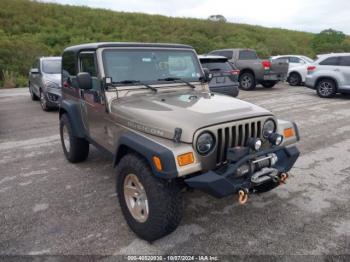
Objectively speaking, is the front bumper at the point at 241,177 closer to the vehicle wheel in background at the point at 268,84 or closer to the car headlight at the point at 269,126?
the car headlight at the point at 269,126

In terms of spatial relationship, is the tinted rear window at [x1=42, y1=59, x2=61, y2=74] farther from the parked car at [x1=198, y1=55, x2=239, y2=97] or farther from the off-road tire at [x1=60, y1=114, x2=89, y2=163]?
the off-road tire at [x1=60, y1=114, x2=89, y2=163]

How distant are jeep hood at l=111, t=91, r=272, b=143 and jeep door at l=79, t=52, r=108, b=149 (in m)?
0.32

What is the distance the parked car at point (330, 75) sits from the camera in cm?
1088

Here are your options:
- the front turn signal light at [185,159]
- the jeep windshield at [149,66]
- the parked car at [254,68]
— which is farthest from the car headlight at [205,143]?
the parked car at [254,68]

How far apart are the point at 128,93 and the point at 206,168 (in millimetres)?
1399

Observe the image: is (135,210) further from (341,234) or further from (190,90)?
(341,234)

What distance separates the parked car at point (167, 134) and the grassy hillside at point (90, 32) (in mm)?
15880

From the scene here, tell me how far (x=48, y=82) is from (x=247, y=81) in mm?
8778

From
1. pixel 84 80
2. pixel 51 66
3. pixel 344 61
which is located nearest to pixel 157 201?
pixel 84 80

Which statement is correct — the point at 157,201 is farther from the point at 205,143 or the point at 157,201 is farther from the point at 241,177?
the point at 241,177

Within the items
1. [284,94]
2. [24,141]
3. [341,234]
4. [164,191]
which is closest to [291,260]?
[341,234]

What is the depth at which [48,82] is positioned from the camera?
9000 mm

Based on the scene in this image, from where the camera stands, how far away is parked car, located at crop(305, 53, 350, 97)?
35.7ft

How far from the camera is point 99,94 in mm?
3641
